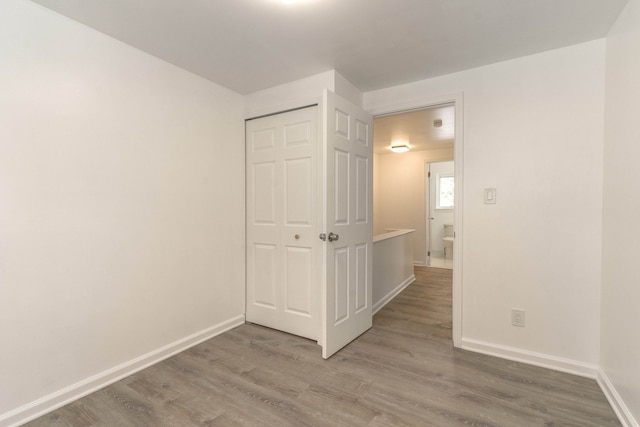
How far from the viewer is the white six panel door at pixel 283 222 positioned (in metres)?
2.59

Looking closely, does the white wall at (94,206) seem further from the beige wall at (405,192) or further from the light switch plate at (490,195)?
the beige wall at (405,192)

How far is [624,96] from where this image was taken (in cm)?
170

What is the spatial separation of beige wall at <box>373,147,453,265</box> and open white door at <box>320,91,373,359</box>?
3535 mm

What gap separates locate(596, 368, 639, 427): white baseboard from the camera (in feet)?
5.01

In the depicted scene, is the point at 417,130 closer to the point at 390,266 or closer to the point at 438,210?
the point at 390,266

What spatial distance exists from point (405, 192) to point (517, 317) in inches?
164

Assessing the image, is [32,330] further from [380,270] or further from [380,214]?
[380,214]

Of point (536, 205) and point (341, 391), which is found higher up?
point (536, 205)

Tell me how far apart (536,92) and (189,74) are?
2753mm

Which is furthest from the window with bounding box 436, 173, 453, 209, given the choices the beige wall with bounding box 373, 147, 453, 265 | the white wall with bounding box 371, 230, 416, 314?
the white wall with bounding box 371, 230, 416, 314

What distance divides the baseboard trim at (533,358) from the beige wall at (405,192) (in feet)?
12.2

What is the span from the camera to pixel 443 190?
7156 mm

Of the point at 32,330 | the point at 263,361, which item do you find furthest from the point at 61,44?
the point at 263,361

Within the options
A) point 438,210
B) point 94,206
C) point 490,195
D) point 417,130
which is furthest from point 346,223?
point 438,210
